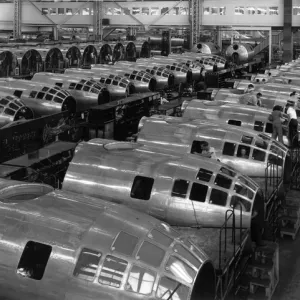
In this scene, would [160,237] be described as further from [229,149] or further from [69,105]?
[69,105]

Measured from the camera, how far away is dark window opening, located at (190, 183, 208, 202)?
16.3 metres

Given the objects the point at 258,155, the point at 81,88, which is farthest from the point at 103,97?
the point at 258,155

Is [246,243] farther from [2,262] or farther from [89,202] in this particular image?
[2,262]

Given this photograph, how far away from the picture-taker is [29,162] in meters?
19.5

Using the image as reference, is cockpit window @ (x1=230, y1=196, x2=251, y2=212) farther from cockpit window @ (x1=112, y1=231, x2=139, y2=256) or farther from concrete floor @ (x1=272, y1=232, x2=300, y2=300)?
cockpit window @ (x1=112, y1=231, x2=139, y2=256)

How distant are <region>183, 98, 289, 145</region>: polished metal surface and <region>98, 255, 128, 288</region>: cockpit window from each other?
550 inches

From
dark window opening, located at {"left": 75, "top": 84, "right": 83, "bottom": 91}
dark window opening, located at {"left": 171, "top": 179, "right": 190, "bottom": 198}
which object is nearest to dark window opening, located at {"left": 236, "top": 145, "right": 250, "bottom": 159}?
dark window opening, located at {"left": 171, "top": 179, "right": 190, "bottom": 198}

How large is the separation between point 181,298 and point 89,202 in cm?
298

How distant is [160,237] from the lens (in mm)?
11609

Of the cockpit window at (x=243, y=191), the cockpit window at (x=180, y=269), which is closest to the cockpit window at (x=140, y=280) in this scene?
the cockpit window at (x=180, y=269)

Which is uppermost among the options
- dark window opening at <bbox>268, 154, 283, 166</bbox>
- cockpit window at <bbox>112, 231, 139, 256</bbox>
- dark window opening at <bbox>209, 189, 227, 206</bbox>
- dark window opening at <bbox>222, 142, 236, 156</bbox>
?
dark window opening at <bbox>222, 142, 236, 156</bbox>

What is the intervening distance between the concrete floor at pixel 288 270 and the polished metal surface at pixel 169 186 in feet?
6.52

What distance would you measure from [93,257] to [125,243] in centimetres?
67

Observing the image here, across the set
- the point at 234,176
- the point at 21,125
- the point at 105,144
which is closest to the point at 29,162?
the point at 105,144
